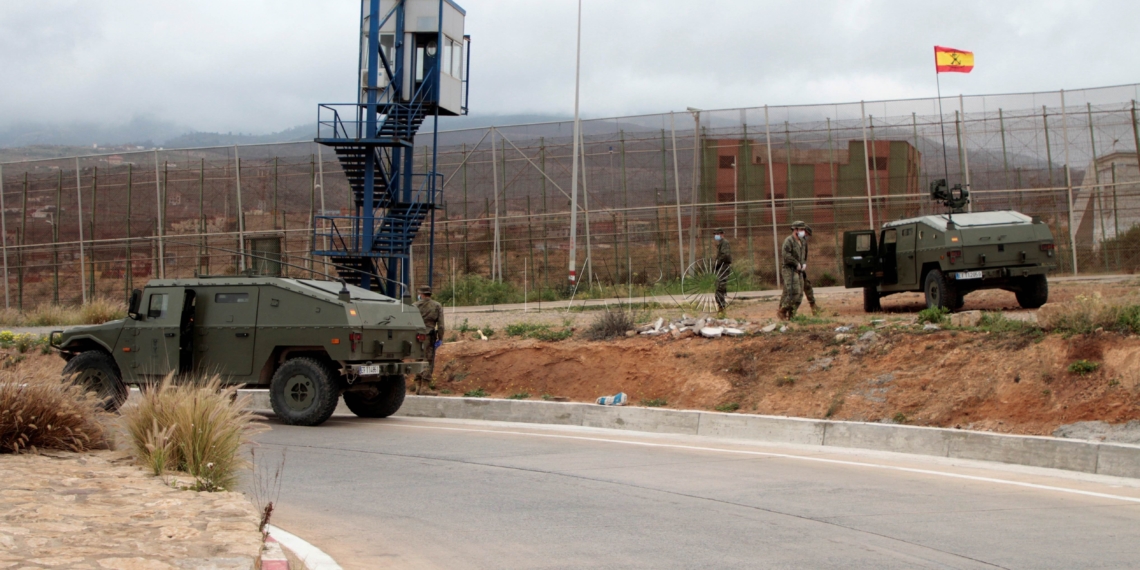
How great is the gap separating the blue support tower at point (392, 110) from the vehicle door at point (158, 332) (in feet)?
33.2

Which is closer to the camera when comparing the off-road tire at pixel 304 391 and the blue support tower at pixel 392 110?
the off-road tire at pixel 304 391

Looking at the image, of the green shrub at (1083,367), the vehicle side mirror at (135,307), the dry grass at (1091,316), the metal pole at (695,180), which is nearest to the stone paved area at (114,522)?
the vehicle side mirror at (135,307)

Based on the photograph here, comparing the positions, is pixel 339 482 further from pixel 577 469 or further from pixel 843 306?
pixel 843 306

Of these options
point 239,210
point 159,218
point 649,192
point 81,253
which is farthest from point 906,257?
point 81,253

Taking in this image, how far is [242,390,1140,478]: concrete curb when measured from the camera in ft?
31.7

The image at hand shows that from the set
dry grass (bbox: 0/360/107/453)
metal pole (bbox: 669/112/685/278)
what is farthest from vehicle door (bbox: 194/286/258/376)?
metal pole (bbox: 669/112/685/278)

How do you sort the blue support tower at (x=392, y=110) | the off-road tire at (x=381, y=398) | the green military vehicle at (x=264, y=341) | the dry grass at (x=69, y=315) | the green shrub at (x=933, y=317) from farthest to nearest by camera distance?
1. the dry grass at (x=69, y=315)
2. the blue support tower at (x=392, y=110)
3. the off-road tire at (x=381, y=398)
4. the green shrub at (x=933, y=317)
5. the green military vehicle at (x=264, y=341)

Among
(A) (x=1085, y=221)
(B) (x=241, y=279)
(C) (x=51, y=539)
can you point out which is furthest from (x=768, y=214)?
(C) (x=51, y=539)

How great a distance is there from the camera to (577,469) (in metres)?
10.0

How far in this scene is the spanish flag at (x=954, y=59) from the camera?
2972 centimetres

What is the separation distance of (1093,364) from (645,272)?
2375 centimetres

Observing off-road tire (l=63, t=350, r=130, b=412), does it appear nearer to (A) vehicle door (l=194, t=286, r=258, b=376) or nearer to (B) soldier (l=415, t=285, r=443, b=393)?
(A) vehicle door (l=194, t=286, r=258, b=376)

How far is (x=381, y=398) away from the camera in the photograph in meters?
15.4

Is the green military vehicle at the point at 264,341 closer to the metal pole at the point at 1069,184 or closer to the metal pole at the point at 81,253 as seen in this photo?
the metal pole at the point at 1069,184
